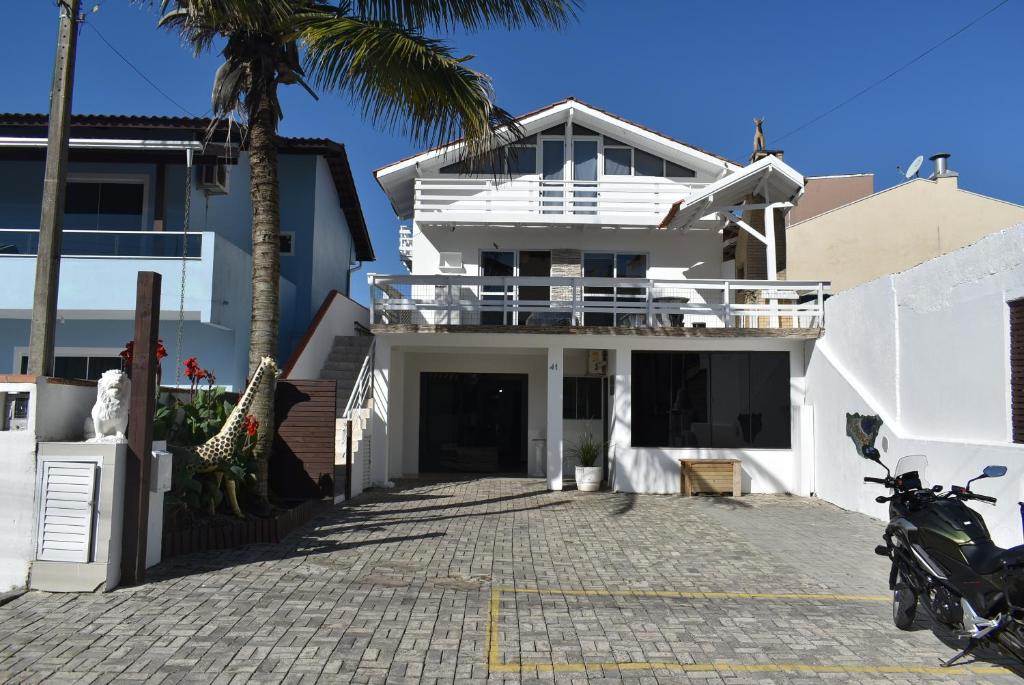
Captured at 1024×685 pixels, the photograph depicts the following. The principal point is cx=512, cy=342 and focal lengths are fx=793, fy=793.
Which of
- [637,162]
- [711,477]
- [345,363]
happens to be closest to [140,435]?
[345,363]

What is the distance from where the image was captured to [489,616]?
21.3 ft

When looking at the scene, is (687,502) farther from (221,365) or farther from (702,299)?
(221,365)

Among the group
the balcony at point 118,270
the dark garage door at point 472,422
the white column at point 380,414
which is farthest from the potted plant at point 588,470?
the balcony at point 118,270

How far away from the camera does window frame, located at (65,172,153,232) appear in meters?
17.1

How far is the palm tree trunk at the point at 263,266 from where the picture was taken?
10125 mm

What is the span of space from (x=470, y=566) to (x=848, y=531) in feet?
19.8

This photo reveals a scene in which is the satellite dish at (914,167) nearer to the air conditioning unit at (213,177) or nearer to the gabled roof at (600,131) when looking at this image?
the gabled roof at (600,131)

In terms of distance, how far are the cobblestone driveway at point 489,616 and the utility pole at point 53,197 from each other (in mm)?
2323

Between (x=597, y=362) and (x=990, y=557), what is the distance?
40.6ft

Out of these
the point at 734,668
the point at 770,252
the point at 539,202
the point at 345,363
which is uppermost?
the point at 539,202

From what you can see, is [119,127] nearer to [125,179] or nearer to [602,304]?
[125,179]

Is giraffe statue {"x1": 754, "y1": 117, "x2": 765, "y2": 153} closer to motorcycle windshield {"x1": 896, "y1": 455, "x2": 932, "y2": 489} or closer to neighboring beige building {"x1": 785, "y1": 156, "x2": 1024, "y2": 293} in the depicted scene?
neighboring beige building {"x1": 785, "y1": 156, "x2": 1024, "y2": 293}

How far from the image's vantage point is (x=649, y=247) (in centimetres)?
1858

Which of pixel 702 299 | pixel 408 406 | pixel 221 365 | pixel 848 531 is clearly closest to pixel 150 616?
pixel 848 531
